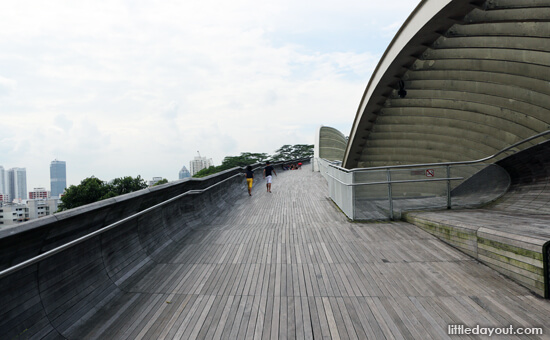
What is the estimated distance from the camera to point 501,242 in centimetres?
415

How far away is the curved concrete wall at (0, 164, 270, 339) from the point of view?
2631 mm

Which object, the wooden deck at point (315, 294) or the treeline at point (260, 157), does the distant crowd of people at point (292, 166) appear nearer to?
the wooden deck at point (315, 294)

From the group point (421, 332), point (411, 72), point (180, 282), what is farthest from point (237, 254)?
point (411, 72)

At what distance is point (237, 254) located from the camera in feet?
17.4

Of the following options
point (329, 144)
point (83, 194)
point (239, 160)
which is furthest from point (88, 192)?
point (239, 160)

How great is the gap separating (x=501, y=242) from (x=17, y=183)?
212324 mm

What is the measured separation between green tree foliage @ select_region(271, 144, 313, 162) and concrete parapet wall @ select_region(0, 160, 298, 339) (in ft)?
315

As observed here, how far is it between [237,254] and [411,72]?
40.7 ft

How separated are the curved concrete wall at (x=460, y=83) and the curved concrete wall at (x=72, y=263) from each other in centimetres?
941

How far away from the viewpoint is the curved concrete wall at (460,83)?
30.1 feet

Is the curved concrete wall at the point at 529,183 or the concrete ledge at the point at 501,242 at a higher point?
the curved concrete wall at the point at 529,183

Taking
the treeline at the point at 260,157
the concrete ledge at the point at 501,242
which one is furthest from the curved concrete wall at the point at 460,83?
the treeline at the point at 260,157

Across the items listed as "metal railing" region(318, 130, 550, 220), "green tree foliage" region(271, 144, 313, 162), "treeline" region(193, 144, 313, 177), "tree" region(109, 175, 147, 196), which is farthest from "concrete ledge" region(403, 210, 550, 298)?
"green tree foliage" region(271, 144, 313, 162)

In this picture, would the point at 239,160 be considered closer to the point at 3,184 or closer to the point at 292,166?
the point at 292,166
